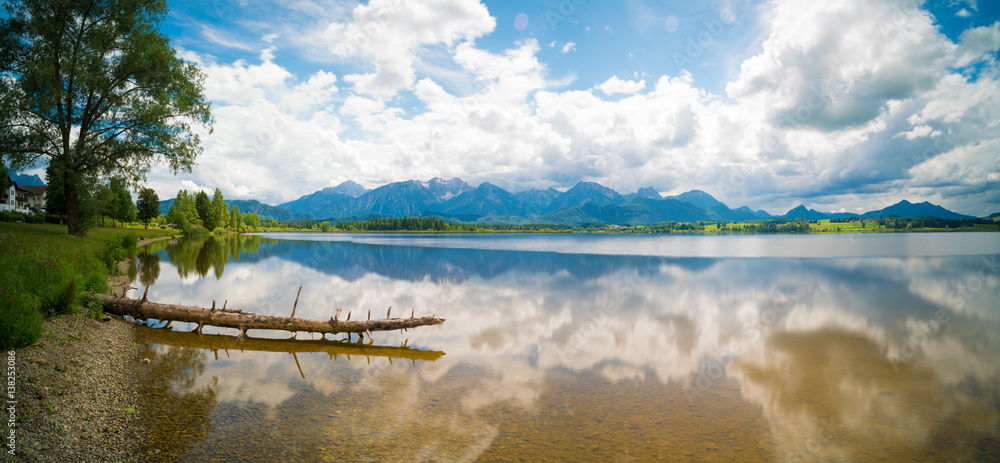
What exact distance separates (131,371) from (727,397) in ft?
54.4

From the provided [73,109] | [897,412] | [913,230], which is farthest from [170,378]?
[913,230]

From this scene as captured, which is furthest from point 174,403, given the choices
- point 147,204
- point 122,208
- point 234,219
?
point 234,219

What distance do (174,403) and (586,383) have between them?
10.6 meters

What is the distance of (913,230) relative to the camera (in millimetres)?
195375

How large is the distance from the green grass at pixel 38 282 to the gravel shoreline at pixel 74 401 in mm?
482

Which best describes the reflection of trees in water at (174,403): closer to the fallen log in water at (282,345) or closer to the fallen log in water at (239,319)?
the fallen log in water at (282,345)

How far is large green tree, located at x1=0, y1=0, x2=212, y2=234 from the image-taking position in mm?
21375

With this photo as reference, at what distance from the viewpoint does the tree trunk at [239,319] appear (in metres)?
15.9

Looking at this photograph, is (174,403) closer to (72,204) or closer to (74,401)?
(74,401)

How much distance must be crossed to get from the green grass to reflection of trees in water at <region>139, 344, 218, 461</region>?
2680 millimetres

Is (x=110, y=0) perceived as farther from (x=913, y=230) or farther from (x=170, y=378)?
(x=913, y=230)

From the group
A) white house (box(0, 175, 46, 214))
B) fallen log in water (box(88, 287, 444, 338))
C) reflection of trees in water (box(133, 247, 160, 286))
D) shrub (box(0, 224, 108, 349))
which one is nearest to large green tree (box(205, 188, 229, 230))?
white house (box(0, 175, 46, 214))

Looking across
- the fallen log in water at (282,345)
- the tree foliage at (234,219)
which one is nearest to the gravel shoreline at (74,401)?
the fallen log in water at (282,345)

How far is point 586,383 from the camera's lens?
1227 centimetres
